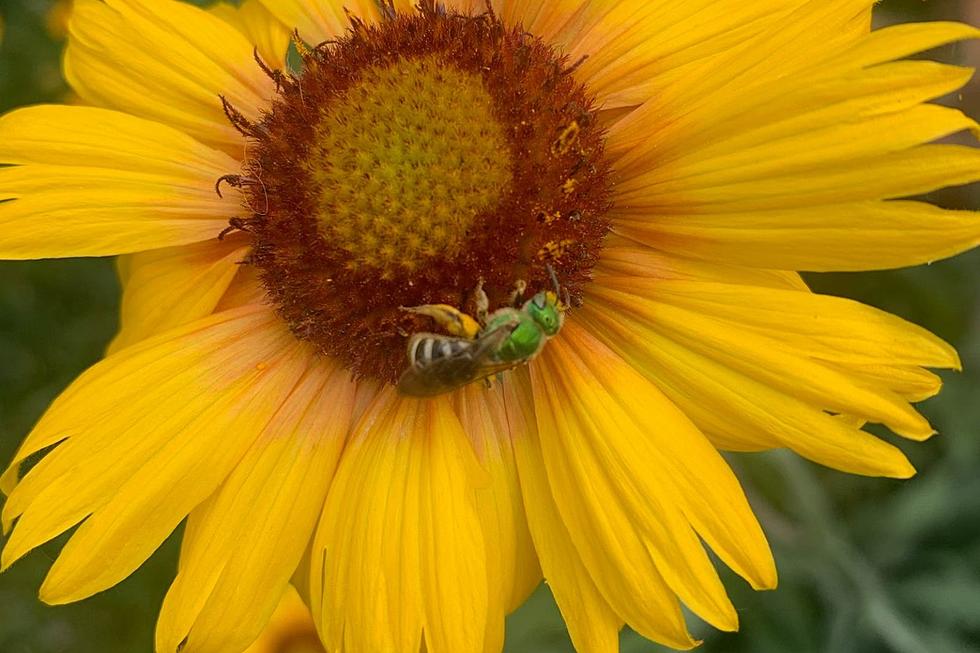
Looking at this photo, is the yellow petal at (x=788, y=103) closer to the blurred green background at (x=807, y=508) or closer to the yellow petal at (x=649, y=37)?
the yellow petal at (x=649, y=37)

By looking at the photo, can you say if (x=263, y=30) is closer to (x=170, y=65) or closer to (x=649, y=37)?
(x=170, y=65)

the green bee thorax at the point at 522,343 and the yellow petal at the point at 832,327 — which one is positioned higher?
the green bee thorax at the point at 522,343

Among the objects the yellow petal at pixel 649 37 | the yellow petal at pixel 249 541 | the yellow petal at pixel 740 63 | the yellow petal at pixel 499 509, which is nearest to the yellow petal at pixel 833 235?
the yellow petal at pixel 740 63

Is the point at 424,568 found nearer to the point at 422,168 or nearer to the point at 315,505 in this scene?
the point at 315,505

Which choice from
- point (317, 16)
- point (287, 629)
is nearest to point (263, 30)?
point (317, 16)

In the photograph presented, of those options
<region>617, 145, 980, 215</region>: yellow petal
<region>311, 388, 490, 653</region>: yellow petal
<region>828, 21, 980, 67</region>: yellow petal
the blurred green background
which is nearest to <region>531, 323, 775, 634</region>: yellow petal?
<region>311, 388, 490, 653</region>: yellow petal

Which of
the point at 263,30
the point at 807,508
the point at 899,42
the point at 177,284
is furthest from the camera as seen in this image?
the point at 807,508
